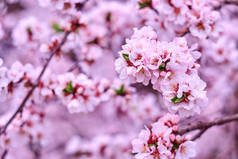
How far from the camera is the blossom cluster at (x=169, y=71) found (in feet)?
4.29

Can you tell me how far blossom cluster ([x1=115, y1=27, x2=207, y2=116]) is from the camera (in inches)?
51.4

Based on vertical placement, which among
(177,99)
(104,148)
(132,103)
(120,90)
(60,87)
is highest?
(177,99)

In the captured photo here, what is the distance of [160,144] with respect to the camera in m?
1.35

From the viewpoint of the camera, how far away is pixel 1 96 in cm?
165

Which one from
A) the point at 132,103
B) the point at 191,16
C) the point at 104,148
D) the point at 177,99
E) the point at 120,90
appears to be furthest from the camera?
the point at 104,148

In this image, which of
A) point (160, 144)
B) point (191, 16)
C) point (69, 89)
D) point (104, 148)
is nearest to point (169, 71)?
point (160, 144)

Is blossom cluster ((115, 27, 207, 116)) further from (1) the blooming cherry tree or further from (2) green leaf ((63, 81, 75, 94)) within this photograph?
(2) green leaf ((63, 81, 75, 94))

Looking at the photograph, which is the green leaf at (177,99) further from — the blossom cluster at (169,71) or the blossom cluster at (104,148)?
the blossom cluster at (104,148)

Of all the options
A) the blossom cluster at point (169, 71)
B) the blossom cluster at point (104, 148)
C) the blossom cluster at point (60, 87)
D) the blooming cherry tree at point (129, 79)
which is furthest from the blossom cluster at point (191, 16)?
the blossom cluster at point (104, 148)

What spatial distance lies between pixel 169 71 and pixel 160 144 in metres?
0.29

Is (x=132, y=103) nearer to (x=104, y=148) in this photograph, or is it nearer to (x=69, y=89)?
(x=69, y=89)

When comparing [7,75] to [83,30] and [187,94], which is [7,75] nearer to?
[83,30]

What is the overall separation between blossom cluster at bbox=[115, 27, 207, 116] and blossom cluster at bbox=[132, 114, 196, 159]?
109mm

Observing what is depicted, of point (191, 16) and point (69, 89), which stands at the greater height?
point (191, 16)
